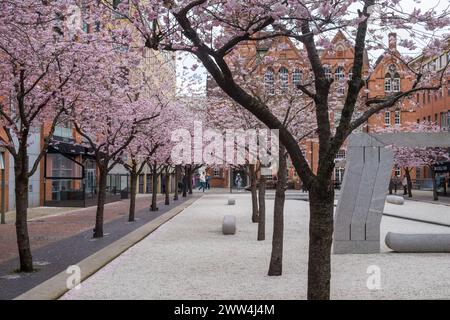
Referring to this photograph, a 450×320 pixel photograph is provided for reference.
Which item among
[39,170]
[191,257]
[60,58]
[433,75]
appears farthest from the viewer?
[39,170]

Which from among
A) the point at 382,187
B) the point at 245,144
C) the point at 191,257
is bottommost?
the point at 191,257

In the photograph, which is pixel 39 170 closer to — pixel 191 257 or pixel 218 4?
pixel 191 257

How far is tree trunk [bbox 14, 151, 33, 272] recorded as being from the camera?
36.9ft

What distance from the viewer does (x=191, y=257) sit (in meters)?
13.4

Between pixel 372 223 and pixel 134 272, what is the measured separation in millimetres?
6383

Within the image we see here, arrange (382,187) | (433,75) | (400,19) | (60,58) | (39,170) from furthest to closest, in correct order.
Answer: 1. (39,170)
2. (382,187)
3. (60,58)
4. (433,75)
5. (400,19)

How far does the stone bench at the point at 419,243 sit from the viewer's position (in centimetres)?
1394

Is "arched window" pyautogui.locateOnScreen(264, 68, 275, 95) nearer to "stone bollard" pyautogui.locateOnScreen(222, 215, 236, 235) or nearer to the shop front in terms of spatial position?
"stone bollard" pyautogui.locateOnScreen(222, 215, 236, 235)

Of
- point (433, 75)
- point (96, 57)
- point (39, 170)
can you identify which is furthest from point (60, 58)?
point (39, 170)

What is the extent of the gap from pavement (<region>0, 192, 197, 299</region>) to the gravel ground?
1057 millimetres

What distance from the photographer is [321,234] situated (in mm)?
→ 6453

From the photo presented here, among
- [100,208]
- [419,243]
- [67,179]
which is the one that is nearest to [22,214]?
[100,208]

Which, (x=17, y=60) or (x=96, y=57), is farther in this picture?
(x=96, y=57)

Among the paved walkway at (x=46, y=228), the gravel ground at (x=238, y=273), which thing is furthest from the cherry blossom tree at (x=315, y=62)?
the paved walkway at (x=46, y=228)
